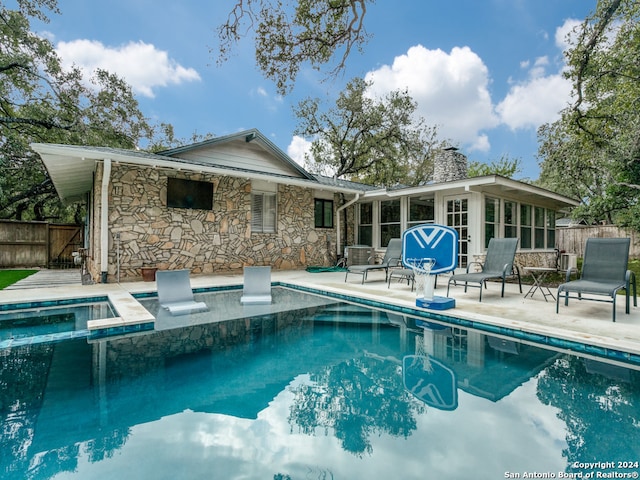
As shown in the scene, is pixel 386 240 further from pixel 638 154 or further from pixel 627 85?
pixel 638 154

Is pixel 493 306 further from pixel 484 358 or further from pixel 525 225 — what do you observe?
pixel 525 225

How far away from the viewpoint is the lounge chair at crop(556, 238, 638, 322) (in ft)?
16.0

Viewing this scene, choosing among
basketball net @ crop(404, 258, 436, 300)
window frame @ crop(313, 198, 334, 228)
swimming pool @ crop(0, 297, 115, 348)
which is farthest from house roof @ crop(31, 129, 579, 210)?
basketball net @ crop(404, 258, 436, 300)

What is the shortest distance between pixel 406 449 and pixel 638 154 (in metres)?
14.8

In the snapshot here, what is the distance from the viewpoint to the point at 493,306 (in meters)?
5.62

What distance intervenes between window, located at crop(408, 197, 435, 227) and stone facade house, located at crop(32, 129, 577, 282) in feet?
0.11

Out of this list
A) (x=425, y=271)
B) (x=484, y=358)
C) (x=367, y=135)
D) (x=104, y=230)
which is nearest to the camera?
(x=484, y=358)

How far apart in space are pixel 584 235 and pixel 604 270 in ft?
56.5

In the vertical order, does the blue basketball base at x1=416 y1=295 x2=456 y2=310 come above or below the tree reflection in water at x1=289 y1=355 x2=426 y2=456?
above

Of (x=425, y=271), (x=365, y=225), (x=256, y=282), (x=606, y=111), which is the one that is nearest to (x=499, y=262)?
(x=425, y=271)

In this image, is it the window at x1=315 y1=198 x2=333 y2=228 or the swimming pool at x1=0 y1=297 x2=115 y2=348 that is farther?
the window at x1=315 y1=198 x2=333 y2=228

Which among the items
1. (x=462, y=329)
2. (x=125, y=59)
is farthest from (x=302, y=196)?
(x=125, y=59)

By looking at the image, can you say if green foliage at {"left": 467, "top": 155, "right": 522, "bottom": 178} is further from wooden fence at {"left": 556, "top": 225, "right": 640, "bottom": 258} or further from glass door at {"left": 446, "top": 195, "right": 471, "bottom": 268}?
glass door at {"left": 446, "top": 195, "right": 471, "bottom": 268}

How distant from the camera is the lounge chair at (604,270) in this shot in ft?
16.0
